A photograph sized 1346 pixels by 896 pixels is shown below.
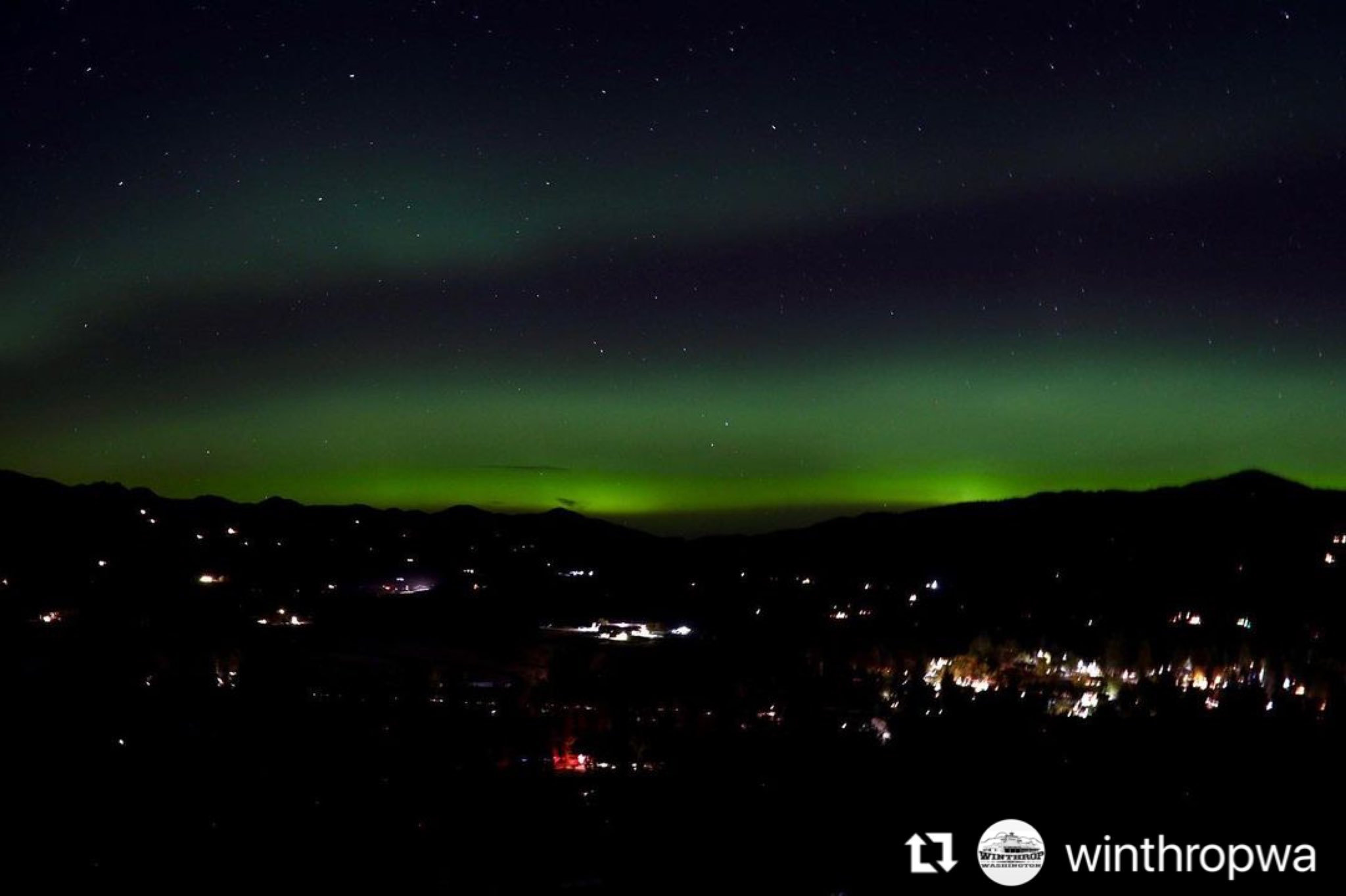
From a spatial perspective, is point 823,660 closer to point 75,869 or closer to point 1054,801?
point 1054,801

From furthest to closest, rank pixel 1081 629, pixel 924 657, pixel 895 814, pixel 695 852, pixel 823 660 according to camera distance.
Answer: pixel 1081 629
pixel 924 657
pixel 823 660
pixel 895 814
pixel 695 852

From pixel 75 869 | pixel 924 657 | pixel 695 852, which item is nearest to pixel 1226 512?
pixel 924 657

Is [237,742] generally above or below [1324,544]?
below

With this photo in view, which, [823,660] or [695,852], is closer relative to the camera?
[695,852]

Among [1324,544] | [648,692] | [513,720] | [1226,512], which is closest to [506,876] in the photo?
[513,720]

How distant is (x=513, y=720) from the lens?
20781 mm

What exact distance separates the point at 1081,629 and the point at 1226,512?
715 inches

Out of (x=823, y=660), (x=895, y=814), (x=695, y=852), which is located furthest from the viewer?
(x=823, y=660)

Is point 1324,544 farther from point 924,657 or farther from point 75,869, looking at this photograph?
point 75,869

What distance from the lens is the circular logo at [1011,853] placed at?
1155 centimetres

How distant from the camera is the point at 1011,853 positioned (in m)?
11.8

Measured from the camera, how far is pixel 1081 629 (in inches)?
1521

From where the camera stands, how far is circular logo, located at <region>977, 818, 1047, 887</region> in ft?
37.9

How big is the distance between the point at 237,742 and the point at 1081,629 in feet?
96.5
